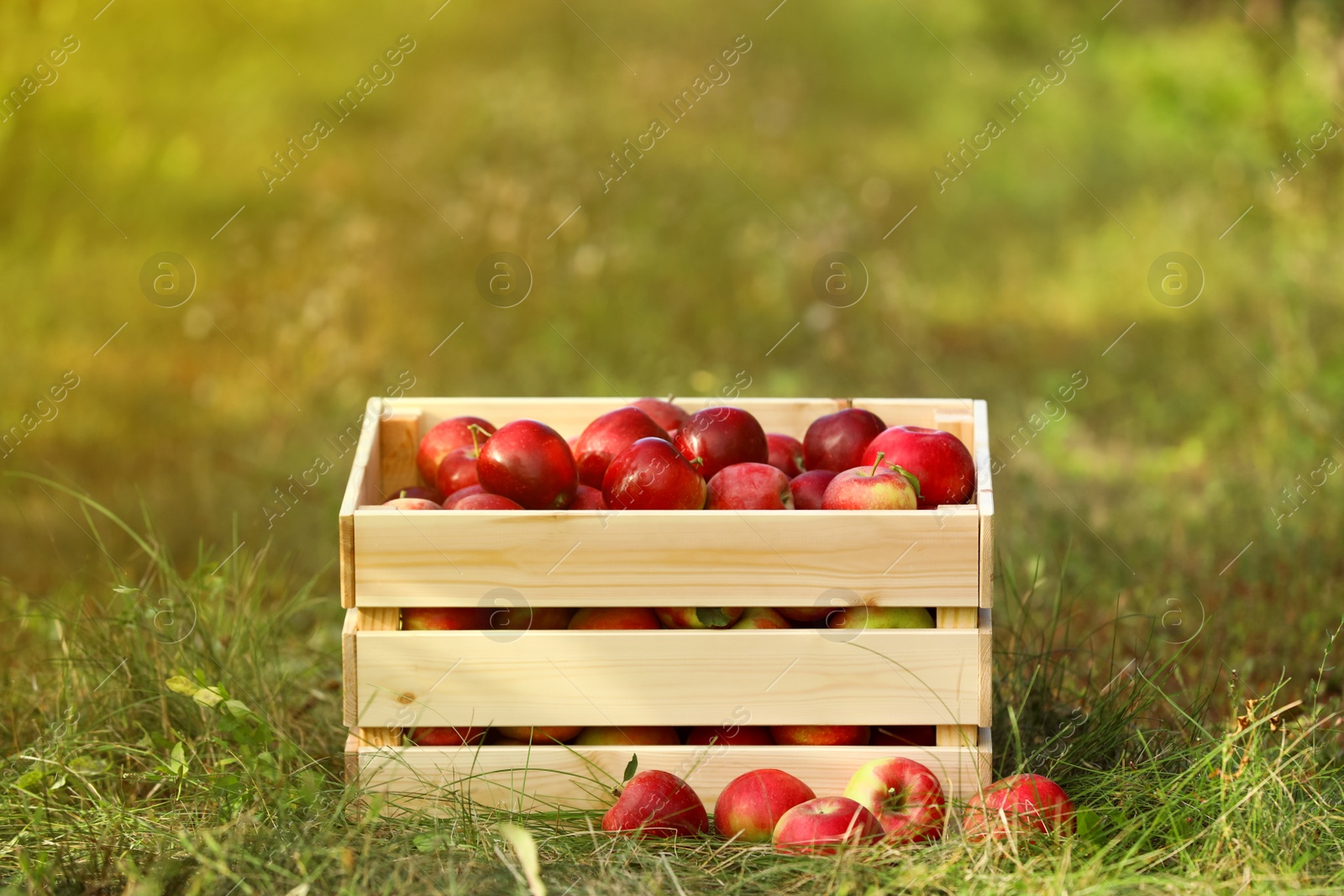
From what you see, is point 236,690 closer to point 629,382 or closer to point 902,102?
point 629,382

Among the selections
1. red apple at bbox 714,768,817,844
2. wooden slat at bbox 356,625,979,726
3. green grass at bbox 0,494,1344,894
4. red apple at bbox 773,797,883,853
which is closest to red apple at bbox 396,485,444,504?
wooden slat at bbox 356,625,979,726

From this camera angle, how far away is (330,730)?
2.71m

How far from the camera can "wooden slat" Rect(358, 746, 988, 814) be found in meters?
2.21

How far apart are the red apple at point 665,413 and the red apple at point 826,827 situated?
0.88 m

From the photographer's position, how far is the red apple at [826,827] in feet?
6.53

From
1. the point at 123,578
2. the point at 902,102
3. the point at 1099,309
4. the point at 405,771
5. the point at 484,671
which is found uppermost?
the point at 902,102

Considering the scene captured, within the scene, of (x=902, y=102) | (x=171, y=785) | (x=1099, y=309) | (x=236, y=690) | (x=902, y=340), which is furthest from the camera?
(x=902, y=102)

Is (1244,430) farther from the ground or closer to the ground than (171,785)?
farther from the ground

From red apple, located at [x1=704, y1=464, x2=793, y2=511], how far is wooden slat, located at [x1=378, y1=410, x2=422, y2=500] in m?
0.72

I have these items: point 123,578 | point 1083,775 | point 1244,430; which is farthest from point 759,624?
point 1244,430

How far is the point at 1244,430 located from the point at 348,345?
10.5ft

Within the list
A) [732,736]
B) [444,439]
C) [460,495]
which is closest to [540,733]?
[732,736]

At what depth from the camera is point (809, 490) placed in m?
2.40

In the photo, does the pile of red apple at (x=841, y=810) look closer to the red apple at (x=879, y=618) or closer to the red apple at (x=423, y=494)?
the red apple at (x=879, y=618)
